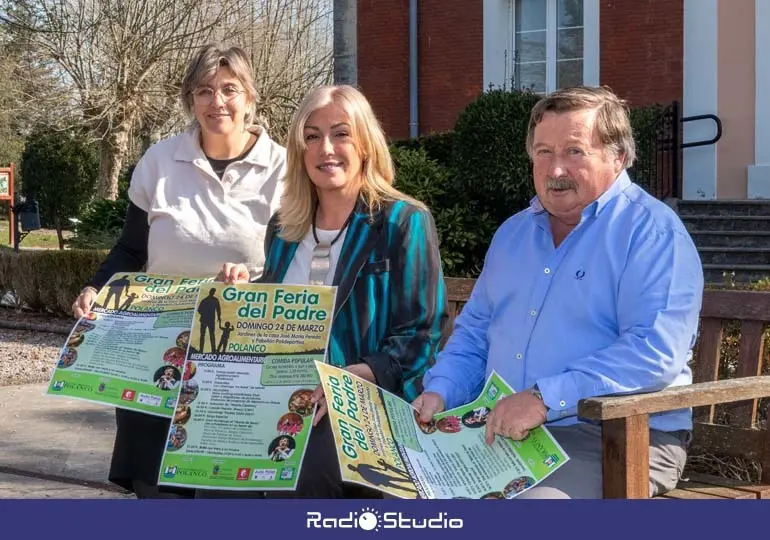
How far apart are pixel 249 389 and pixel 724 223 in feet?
35.0

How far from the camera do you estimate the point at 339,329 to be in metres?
3.53

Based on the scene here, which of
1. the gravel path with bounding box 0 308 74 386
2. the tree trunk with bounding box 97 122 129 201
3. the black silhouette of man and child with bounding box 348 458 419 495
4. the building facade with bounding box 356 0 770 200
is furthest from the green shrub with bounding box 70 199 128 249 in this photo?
the black silhouette of man and child with bounding box 348 458 419 495

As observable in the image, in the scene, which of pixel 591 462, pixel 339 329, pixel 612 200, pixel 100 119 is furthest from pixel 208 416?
pixel 100 119

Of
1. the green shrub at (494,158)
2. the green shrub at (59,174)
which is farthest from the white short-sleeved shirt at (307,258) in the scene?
the green shrub at (59,174)

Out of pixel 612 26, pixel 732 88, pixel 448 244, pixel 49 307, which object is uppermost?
pixel 612 26

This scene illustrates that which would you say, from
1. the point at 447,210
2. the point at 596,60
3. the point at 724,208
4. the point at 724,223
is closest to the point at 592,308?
the point at 447,210

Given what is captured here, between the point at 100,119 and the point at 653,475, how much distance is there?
23816mm

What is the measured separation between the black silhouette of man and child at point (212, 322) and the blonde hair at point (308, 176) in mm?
393

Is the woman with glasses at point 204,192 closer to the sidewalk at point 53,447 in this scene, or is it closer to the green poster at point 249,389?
the green poster at point 249,389

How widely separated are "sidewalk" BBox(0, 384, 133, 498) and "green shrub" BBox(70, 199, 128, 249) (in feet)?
21.6

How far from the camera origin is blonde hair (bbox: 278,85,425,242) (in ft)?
12.0

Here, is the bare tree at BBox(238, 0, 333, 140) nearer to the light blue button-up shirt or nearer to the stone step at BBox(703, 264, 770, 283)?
the stone step at BBox(703, 264, 770, 283)

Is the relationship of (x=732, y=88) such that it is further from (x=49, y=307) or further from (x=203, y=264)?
(x=203, y=264)
